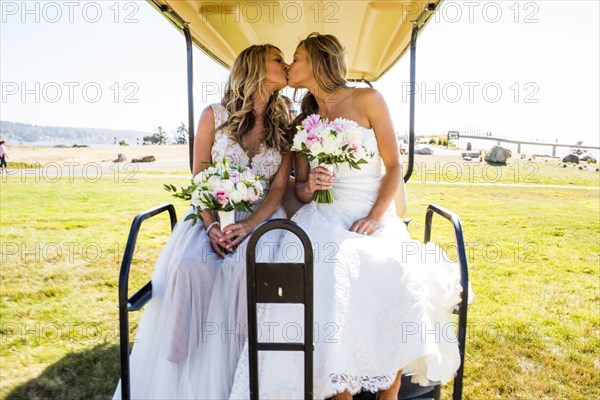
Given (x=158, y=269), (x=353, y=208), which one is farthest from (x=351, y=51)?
(x=158, y=269)

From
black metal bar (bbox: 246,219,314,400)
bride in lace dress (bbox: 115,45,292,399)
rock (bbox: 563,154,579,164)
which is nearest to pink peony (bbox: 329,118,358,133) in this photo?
bride in lace dress (bbox: 115,45,292,399)

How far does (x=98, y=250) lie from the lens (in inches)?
265

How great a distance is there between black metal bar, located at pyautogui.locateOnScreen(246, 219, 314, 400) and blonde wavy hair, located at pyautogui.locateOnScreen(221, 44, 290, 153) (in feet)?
4.58

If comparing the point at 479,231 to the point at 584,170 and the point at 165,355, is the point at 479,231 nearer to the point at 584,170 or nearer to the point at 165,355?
the point at 165,355

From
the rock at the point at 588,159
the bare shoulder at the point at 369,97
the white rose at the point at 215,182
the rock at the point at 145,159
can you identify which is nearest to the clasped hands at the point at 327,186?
the white rose at the point at 215,182

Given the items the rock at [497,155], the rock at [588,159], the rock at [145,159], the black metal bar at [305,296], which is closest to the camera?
the black metal bar at [305,296]

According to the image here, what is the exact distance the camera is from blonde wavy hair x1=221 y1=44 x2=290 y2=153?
303cm

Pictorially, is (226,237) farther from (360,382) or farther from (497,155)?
(497,155)

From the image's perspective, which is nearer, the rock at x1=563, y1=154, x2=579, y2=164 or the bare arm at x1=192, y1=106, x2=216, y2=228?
the bare arm at x1=192, y1=106, x2=216, y2=228

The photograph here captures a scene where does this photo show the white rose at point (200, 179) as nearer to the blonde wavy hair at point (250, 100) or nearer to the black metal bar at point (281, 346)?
the blonde wavy hair at point (250, 100)

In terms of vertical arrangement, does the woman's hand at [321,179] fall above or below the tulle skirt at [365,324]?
above

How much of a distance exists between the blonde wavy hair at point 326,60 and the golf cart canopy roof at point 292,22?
0.64 feet

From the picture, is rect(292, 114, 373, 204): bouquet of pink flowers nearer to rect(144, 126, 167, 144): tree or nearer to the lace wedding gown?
the lace wedding gown

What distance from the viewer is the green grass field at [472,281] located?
3.31 meters
